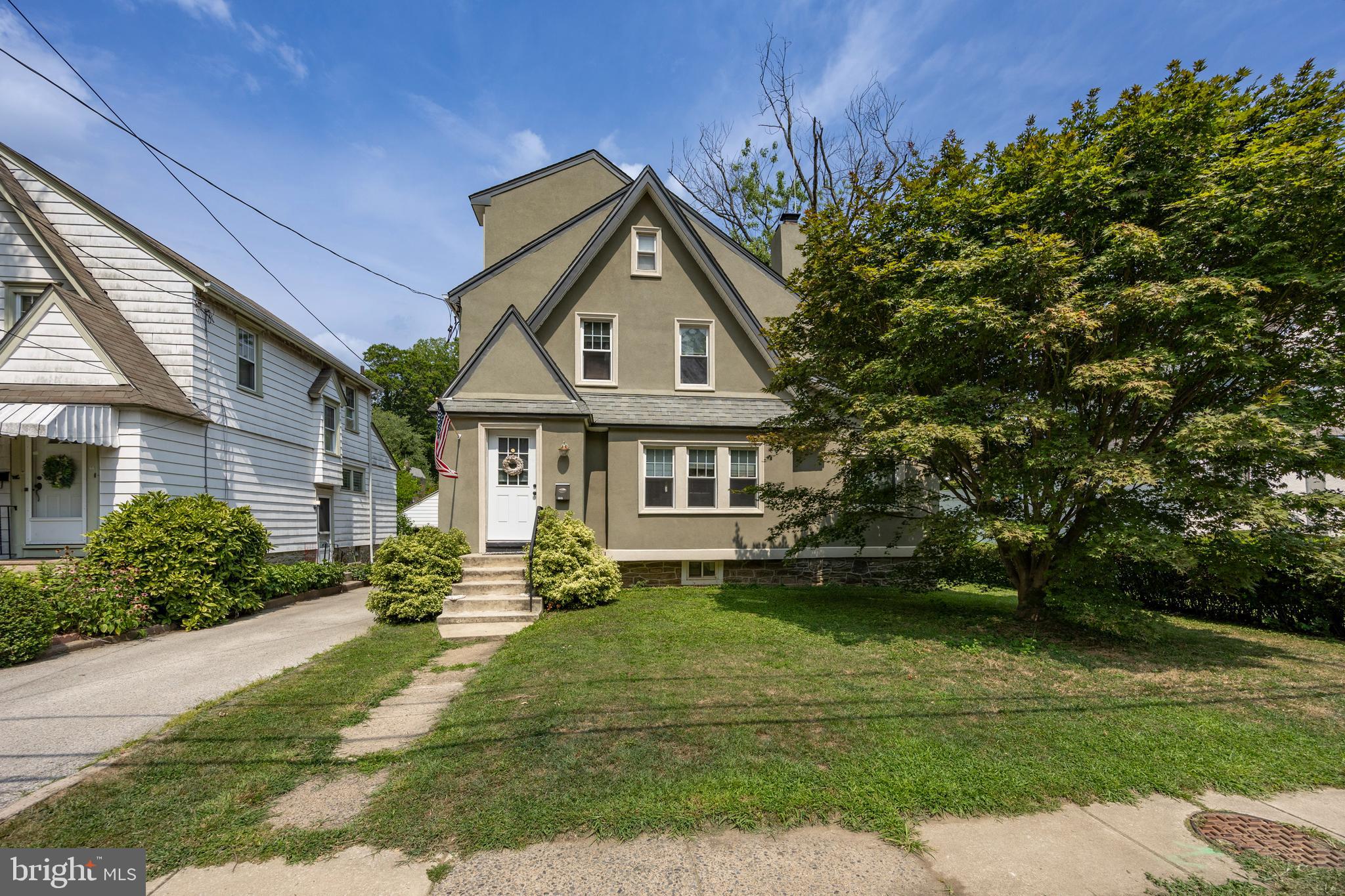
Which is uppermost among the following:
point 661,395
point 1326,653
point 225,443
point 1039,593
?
point 661,395

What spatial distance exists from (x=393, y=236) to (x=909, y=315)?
12355 millimetres

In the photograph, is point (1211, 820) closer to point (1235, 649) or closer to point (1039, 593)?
point (1039, 593)

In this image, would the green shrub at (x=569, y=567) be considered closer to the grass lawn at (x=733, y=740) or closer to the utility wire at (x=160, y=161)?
the grass lawn at (x=733, y=740)

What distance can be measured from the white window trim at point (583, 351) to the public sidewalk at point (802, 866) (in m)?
10.2

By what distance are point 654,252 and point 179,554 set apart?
10366mm

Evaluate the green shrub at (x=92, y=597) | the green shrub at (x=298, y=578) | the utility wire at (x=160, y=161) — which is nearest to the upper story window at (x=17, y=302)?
the utility wire at (x=160, y=161)

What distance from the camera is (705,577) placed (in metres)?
12.6

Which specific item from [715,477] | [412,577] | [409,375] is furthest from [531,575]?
[409,375]

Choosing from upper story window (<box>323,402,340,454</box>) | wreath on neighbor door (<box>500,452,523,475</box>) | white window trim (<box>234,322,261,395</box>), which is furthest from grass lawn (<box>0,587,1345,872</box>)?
upper story window (<box>323,402,340,454</box>)

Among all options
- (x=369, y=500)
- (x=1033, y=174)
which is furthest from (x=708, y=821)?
(x=369, y=500)

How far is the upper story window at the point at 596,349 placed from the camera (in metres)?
12.7

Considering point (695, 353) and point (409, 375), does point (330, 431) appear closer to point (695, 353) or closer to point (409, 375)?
point (695, 353)

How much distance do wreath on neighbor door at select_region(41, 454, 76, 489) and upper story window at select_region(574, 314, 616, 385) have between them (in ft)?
30.6

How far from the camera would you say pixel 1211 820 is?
136 inches
